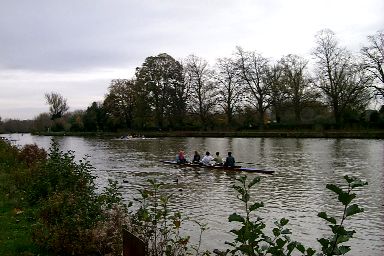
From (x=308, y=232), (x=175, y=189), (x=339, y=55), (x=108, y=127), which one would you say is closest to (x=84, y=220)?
(x=308, y=232)

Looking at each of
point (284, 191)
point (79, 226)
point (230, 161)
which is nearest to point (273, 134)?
point (230, 161)

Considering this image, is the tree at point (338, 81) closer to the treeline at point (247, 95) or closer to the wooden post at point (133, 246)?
the treeline at point (247, 95)

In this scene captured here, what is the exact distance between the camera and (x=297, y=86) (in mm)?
64688

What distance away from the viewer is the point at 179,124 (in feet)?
255

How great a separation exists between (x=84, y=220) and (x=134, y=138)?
196 ft

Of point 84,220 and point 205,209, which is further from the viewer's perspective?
point 205,209

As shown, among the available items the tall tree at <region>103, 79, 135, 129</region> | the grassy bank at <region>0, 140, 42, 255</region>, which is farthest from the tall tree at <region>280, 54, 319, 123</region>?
the grassy bank at <region>0, 140, 42, 255</region>

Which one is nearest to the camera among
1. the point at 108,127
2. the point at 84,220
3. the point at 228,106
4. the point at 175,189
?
the point at 84,220

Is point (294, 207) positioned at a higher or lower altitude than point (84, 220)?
lower

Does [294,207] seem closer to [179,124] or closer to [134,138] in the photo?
[134,138]

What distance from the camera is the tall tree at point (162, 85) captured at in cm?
7538

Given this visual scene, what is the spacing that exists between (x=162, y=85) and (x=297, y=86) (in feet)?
81.2

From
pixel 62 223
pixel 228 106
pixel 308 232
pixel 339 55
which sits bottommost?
pixel 308 232

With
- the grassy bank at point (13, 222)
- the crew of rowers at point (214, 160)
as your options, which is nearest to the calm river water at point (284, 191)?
the crew of rowers at point (214, 160)
